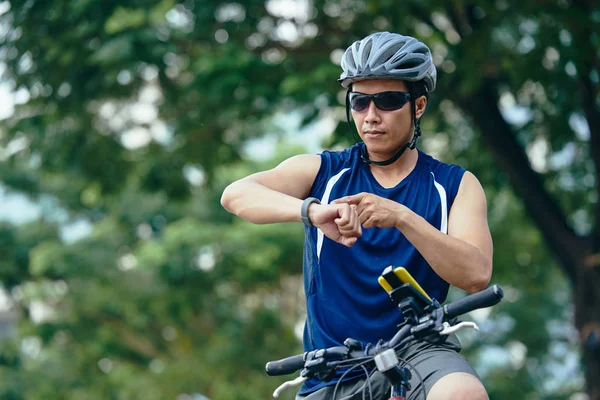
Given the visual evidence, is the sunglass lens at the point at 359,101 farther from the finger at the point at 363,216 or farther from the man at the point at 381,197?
the finger at the point at 363,216

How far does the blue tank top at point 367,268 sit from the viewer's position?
3.98 meters

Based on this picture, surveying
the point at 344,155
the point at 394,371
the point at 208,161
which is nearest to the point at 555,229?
the point at 208,161

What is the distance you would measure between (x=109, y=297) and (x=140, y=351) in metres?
1.97

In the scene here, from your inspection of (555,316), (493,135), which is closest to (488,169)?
(493,135)

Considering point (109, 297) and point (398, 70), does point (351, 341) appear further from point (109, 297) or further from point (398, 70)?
point (109, 297)

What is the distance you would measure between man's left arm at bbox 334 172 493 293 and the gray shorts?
0.24 metres

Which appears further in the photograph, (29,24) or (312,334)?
(29,24)

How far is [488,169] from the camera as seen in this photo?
13.9 m

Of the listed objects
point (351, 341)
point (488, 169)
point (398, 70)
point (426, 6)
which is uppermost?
point (426, 6)

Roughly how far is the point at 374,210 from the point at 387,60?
0.71 meters

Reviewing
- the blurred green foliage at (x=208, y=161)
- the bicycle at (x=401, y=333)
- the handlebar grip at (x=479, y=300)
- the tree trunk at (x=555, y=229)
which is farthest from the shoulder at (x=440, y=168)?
the tree trunk at (x=555, y=229)

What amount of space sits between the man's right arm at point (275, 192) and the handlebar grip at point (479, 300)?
26.2 inches

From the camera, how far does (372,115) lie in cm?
407

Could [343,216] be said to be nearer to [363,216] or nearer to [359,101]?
[363,216]
